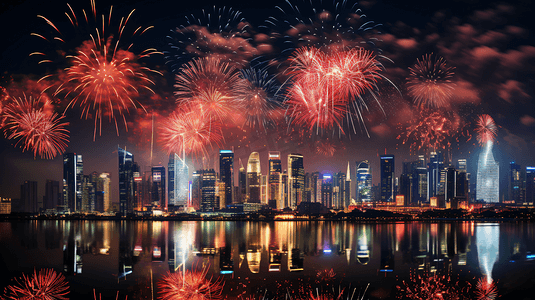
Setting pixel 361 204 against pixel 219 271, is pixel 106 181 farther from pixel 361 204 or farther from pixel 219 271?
pixel 219 271

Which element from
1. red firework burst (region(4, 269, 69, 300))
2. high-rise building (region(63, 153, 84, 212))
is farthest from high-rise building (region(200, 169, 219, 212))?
red firework burst (region(4, 269, 69, 300))

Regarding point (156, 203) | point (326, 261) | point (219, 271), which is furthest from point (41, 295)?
point (156, 203)

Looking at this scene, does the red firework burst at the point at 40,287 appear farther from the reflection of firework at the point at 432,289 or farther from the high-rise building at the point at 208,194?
the high-rise building at the point at 208,194

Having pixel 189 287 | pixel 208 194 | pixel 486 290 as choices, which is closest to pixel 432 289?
pixel 486 290

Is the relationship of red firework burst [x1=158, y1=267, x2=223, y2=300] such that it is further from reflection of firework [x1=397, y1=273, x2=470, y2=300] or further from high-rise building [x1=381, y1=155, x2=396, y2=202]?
high-rise building [x1=381, y1=155, x2=396, y2=202]

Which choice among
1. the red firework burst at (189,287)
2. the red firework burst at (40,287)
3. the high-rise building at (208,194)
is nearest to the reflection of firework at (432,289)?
the red firework burst at (189,287)

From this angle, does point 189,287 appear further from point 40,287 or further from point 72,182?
point 72,182
